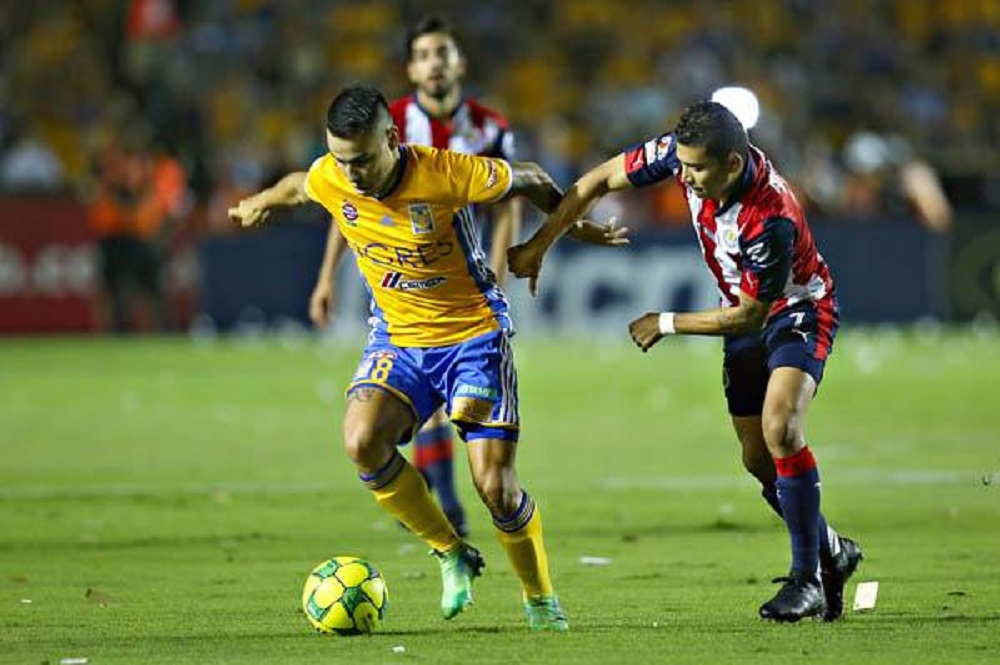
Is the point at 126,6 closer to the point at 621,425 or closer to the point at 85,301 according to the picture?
the point at 85,301

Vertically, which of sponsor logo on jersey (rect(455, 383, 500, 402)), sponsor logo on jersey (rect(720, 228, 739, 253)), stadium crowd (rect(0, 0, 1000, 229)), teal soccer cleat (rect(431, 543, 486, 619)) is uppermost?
stadium crowd (rect(0, 0, 1000, 229))

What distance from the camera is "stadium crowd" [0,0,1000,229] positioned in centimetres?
2908

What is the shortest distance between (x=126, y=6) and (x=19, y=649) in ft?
79.5

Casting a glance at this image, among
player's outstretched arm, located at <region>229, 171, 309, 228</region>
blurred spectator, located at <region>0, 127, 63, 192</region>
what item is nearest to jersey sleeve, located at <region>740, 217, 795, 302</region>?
player's outstretched arm, located at <region>229, 171, 309, 228</region>

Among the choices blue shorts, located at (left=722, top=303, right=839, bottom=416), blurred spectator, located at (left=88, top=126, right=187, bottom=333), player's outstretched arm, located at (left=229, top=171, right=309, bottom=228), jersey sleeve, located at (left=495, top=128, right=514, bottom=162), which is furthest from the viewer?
blurred spectator, located at (left=88, top=126, right=187, bottom=333)

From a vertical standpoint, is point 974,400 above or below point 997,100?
below

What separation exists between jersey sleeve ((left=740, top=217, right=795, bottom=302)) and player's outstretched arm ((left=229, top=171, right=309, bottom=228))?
1.75 m

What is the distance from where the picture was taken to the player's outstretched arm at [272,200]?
340 inches

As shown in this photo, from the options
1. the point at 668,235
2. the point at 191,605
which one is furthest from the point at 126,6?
the point at 191,605

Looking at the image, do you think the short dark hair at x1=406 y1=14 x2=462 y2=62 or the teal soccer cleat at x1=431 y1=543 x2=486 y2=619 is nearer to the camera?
the teal soccer cleat at x1=431 y1=543 x2=486 y2=619

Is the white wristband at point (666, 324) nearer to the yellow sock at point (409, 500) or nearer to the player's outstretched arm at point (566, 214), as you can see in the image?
the player's outstretched arm at point (566, 214)

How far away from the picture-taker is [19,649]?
752 centimetres

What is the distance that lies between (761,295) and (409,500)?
1.54 metres

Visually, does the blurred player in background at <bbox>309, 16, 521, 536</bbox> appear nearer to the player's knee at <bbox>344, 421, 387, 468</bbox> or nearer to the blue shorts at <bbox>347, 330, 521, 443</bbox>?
the blue shorts at <bbox>347, 330, 521, 443</bbox>
